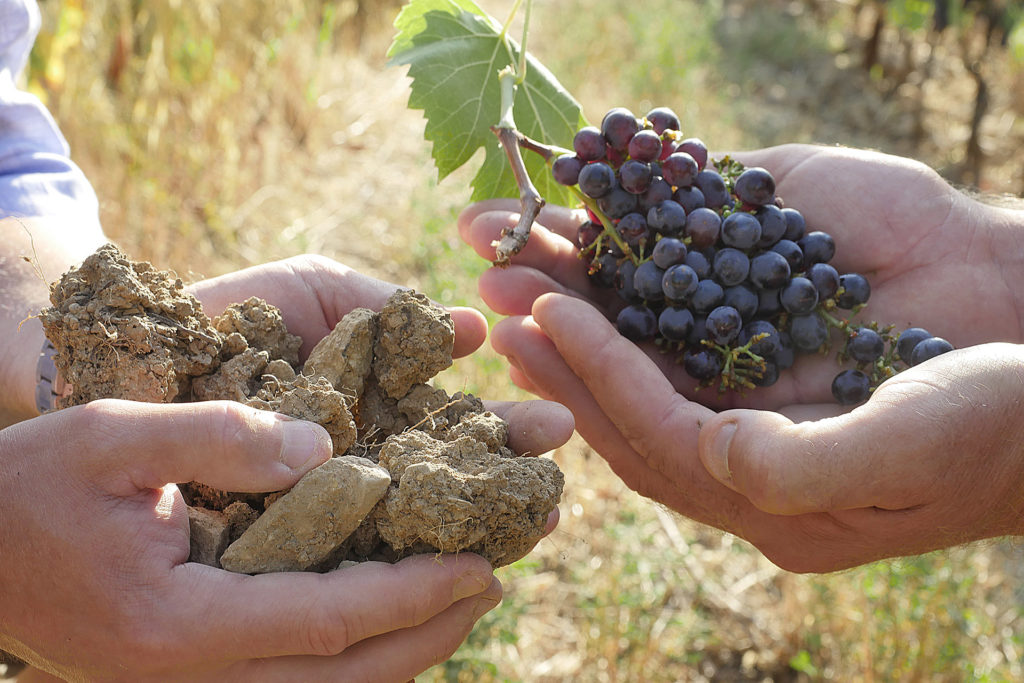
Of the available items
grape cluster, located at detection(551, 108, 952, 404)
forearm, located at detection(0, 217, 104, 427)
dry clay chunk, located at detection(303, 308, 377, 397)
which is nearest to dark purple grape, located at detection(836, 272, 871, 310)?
grape cluster, located at detection(551, 108, 952, 404)

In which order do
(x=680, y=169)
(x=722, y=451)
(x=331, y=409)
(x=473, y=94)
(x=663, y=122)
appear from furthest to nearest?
(x=473, y=94) → (x=663, y=122) → (x=680, y=169) → (x=722, y=451) → (x=331, y=409)

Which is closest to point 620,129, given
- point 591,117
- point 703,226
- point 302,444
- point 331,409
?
point 703,226

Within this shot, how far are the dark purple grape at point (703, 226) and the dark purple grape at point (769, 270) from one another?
0.12 meters

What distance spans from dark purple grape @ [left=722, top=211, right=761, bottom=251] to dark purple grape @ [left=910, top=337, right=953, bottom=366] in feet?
1.48

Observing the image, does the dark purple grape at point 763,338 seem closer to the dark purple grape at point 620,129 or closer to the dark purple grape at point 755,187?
the dark purple grape at point 755,187

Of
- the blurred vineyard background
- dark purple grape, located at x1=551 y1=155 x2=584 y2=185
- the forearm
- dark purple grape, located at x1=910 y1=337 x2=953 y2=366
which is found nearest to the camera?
the forearm

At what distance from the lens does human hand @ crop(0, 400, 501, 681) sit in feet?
4.16

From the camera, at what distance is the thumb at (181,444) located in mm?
1269

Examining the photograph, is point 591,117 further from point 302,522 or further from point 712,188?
point 302,522

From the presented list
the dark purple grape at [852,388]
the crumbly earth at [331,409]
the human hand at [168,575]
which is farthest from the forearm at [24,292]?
the dark purple grape at [852,388]

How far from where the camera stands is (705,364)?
1924 mm

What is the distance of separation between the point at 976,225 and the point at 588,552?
1.74 meters

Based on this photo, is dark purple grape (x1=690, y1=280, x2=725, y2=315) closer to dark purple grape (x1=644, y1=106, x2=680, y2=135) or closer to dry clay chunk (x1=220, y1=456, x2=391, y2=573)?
A: dark purple grape (x1=644, y1=106, x2=680, y2=135)

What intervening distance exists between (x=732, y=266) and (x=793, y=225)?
9.9 inches
